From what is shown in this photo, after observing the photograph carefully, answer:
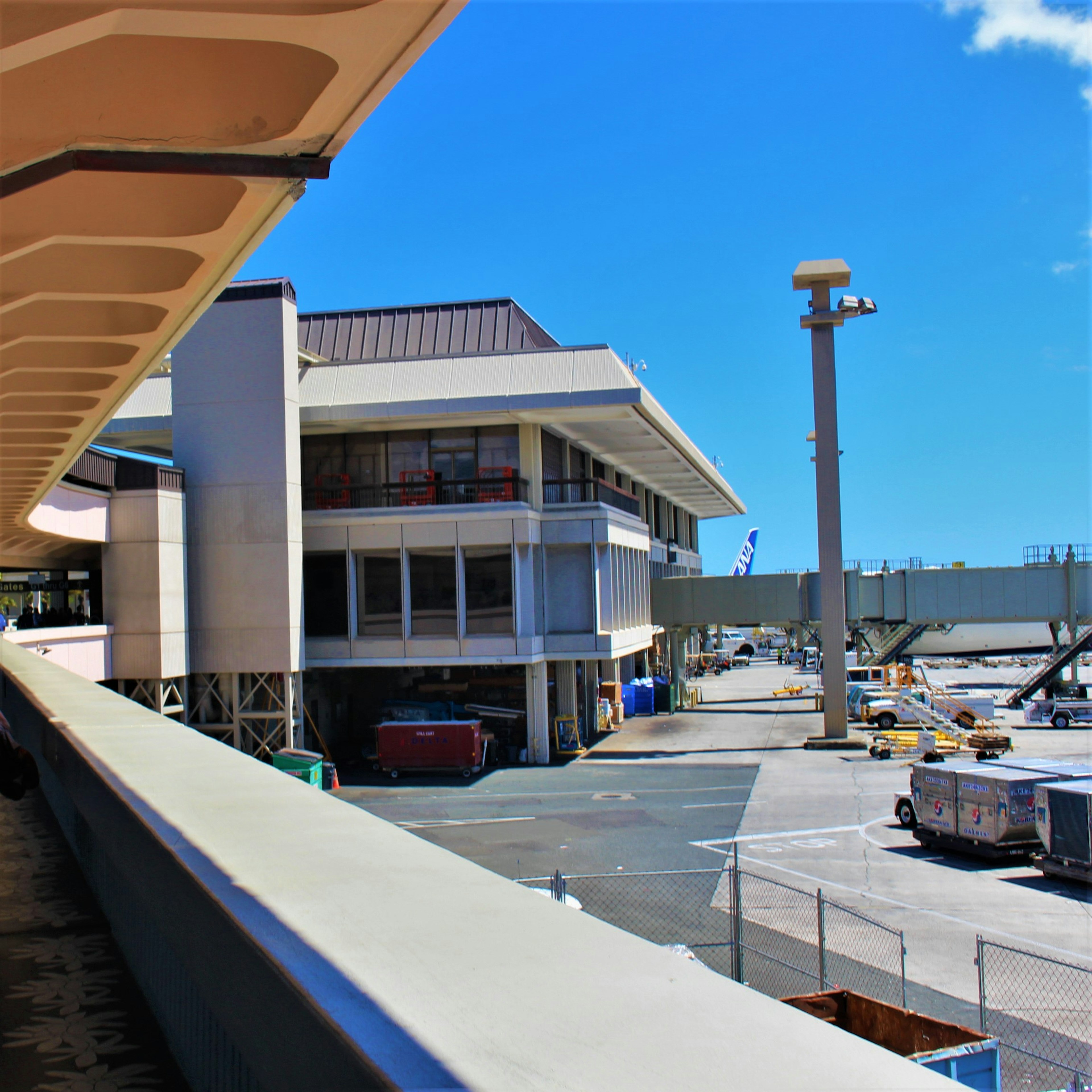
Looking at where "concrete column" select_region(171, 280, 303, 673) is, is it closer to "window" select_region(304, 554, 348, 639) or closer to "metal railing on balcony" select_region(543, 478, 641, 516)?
"window" select_region(304, 554, 348, 639)

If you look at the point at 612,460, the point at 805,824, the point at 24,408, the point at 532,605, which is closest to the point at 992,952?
the point at 805,824

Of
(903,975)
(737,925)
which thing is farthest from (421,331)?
(903,975)

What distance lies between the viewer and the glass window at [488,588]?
125 ft

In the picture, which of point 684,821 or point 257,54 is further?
point 684,821

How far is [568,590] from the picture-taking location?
39906 mm

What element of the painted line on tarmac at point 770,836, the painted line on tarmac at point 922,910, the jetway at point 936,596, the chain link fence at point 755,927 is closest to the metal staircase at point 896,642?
the jetway at point 936,596

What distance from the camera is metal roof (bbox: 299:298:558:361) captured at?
45156 mm

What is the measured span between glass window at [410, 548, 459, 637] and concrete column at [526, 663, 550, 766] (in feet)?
12.8

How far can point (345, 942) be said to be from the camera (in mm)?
2207

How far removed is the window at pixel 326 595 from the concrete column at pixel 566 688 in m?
9.69

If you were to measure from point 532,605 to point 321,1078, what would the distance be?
36647 mm

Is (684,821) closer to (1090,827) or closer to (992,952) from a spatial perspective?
(1090,827)

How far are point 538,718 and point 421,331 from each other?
58.9 ft

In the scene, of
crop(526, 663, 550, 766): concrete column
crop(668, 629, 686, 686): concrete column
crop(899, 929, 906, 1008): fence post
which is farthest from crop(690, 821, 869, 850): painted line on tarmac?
crop(668, 629, 686, 686): concrete column
